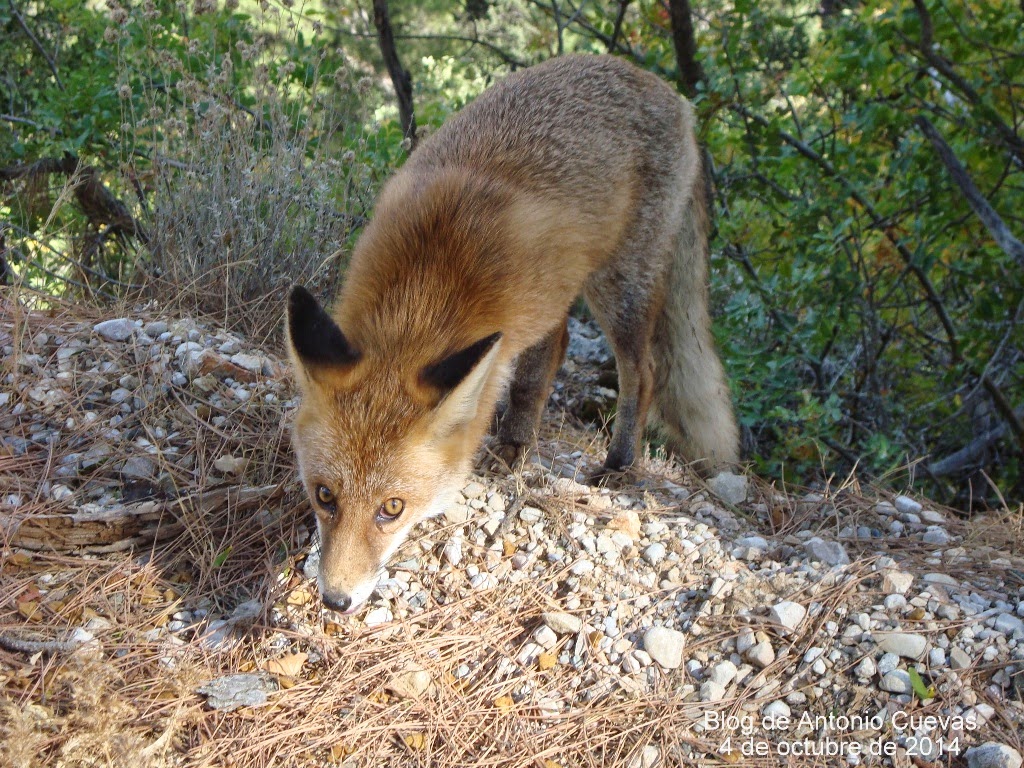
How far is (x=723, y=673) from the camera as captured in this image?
9.07 ft

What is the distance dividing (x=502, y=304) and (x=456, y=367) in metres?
0.67

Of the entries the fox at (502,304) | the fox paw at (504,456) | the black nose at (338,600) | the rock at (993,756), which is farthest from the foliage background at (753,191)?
the black nose at (338,600)

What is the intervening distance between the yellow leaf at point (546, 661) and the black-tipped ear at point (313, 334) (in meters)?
1.21

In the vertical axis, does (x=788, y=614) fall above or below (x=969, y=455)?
above

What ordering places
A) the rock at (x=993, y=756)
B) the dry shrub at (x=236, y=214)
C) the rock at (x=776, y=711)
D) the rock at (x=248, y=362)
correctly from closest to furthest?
the rock at (x=993, y=756) → the rock at (x=776, y=711) → the rock at (x=248, y=362) → the dry shrub at (x=236, y=214)

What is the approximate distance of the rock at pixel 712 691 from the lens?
2705 millimetres

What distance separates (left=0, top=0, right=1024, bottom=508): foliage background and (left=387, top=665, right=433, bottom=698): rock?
225 cm

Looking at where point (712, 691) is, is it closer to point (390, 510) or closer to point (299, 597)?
point (390, 510)

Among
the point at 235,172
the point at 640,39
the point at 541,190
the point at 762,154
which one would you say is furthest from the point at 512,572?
the point at 640,39

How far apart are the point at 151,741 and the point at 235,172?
3166 millimetres

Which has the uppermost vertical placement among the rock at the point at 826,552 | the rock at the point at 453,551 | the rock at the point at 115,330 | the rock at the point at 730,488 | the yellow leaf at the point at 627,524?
the rock at the point at 115,330

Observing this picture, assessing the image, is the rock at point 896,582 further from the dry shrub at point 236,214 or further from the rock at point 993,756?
the dry shrub at point 236,214

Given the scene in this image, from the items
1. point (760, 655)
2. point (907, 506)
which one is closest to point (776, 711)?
point (760, 655)

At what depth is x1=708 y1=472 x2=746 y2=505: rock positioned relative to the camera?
3.94m
